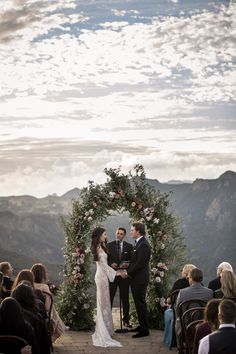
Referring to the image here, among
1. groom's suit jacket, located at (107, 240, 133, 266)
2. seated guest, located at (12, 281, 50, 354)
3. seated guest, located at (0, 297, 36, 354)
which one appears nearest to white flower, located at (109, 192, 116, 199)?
groom's suit jacket, located at (107, 240, 133, 266)

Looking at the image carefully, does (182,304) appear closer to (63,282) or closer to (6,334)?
(6,334)

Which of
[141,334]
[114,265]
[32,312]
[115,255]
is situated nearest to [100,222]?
[115,255]

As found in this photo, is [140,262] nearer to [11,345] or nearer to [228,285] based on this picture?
[228,285]

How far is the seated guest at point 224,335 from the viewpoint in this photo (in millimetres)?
4652

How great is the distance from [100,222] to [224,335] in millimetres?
7101

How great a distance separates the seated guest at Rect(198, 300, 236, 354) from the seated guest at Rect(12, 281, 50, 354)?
2.11 m

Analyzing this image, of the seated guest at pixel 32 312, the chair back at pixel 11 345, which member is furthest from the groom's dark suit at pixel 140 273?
the chair back at pixel 11 345

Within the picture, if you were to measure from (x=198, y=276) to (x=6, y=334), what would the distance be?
9.85 ft

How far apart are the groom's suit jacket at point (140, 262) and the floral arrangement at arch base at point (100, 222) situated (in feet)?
3.96

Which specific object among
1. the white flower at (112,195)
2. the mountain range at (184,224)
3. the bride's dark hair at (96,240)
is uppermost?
the white flower at (112,195)

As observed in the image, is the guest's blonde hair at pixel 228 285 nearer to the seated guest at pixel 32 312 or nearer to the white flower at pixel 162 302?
the seated guest at pixel 32 312

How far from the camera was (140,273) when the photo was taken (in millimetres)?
9703

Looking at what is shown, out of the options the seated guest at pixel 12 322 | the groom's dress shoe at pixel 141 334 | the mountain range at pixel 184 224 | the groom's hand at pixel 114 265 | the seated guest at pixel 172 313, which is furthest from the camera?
the mountain range at pixel 184 224

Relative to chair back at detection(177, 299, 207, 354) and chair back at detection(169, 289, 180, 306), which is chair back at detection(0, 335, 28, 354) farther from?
chair back at detection(169, 289, 180, 306)
